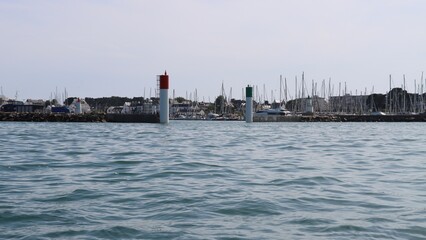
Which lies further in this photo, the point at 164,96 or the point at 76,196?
the point at 164,96

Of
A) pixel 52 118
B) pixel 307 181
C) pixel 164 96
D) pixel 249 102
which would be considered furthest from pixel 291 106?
pixel 307 181

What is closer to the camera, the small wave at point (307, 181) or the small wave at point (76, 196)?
the small wave at point (76, 196)

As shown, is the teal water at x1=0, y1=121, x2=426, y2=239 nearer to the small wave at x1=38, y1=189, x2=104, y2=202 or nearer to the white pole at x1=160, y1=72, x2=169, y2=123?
the small wave at x1=38, y1=189, x2=104, y2=202

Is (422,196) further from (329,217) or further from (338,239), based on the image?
(338,239)

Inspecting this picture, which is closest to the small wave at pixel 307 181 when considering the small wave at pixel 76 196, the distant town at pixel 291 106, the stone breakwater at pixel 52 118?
the small wave at pixel 76 196

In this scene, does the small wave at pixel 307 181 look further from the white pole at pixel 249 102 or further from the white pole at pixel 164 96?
the white pole at pixel 249 102

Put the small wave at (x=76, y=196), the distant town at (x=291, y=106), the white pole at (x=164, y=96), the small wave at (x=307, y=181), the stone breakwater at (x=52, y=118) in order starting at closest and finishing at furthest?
the small wave at (x=76, y=196) < the small wave at (x=307, y=181) < the white pole at (x=164, y=96) < the stone breakwater at (x=52, y=118) < the distant town at (x=291, y=106)

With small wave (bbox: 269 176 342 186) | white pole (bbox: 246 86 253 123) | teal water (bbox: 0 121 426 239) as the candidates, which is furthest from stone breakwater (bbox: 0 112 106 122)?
small wave (bbox: 269 176 342 186)

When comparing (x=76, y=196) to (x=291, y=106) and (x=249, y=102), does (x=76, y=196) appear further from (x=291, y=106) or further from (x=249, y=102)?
(x=291, y=106)

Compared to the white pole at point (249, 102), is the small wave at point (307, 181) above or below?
below

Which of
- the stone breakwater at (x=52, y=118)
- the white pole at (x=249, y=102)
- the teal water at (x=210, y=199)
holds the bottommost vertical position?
the teal water at (x=210, y=199)

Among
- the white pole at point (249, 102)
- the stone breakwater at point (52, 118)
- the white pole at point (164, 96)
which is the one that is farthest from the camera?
the stone breakwater at point (52, 118)

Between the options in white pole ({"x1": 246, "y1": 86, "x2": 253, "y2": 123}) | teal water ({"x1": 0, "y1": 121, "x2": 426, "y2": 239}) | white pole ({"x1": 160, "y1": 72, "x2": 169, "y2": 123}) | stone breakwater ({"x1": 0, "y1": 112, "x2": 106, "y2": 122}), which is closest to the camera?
teal water ({"x1": 0, "y1": 121, "x2": 426, "y2": 239})

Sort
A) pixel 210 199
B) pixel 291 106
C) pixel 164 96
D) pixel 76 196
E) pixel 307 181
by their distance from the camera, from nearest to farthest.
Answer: pixel 210 199 < pixel 76 196 < pixel 307 181 < pixel 164 96 < pixel 291 106
